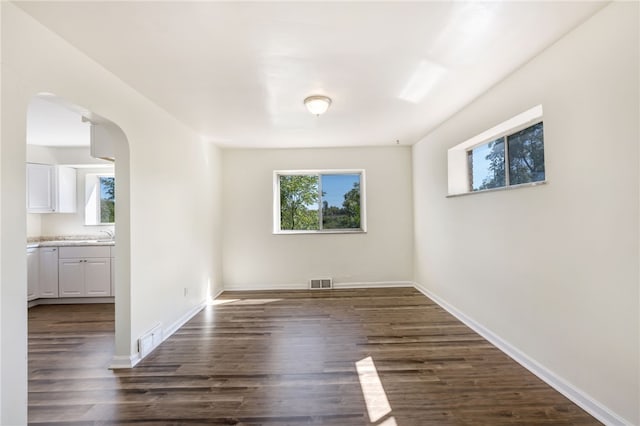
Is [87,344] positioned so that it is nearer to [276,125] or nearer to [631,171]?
[276,125]

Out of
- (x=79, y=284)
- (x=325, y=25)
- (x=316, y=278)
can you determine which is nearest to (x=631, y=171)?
(x=325, y=25)

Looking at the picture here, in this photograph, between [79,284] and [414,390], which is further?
[79,284]

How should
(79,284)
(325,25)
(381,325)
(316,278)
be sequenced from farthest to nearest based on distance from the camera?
(316,278)
(79,284)
(381,325)
(325,25)

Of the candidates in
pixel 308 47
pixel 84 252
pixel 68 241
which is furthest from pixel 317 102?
pixel 68 241

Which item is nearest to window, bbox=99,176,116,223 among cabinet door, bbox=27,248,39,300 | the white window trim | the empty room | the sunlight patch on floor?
the empty room

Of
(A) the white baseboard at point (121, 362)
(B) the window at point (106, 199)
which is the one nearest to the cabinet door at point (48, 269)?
(B) the window at point (106, 199)

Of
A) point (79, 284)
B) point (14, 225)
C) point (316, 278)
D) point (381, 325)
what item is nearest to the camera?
point (14, 225)

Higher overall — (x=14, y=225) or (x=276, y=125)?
(x=276, y=125)

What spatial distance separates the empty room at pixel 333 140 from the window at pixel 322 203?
925mm

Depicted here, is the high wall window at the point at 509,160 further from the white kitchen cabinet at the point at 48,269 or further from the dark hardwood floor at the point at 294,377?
the white kitchen cabinet at the point at 48,269

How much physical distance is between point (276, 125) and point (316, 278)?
8.55ft

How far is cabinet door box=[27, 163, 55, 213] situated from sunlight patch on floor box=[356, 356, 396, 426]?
4.97 m

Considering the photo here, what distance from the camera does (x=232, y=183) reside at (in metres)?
4.98

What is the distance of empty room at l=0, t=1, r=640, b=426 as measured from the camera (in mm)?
1587
